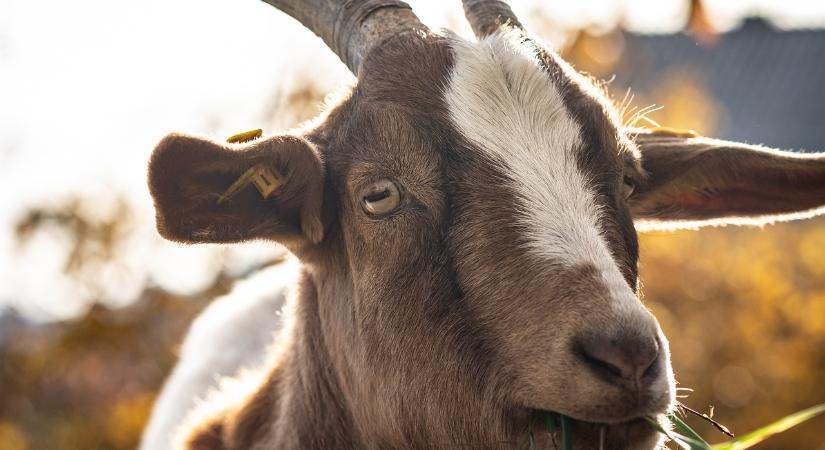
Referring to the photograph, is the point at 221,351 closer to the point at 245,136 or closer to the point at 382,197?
the point at 245,136

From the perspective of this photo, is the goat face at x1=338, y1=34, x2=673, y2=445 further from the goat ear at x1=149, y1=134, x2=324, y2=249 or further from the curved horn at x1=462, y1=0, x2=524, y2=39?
the curved horn at x1=462, y1=0, x2=524, y2=39

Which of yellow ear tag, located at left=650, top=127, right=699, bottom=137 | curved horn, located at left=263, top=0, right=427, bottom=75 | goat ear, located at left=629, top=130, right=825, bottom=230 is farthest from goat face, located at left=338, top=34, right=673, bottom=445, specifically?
yellow ear tag, located at left=650, top=127, right=699, bottom=137

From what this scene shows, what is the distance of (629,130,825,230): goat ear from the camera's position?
4.07 m

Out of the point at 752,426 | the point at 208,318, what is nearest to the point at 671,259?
the point at 752,426

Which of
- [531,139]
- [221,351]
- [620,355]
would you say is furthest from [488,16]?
[221,351]

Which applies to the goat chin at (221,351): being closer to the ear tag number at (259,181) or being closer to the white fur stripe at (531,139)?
the ear tag number at (259,181)

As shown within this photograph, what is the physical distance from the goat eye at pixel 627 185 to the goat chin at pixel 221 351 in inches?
101

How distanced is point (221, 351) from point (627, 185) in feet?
11.2

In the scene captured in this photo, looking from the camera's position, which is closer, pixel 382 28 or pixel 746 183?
pixel 382 28

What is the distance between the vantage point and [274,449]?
3.92 m

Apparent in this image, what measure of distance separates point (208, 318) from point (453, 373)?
4465 millimetres

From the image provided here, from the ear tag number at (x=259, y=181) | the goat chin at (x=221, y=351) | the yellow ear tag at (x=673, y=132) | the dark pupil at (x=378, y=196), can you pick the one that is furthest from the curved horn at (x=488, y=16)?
the goat chin at (x=221, y=351)

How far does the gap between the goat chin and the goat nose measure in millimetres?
3076

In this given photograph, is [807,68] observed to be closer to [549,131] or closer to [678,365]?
[678,365]
